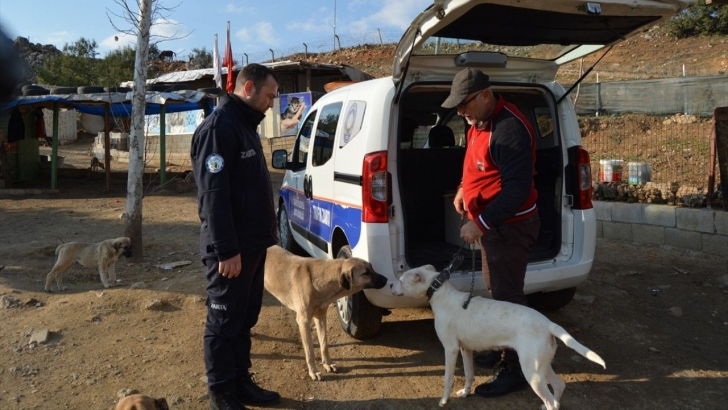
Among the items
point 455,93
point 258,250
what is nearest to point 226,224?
point 258,250

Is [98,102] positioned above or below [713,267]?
above

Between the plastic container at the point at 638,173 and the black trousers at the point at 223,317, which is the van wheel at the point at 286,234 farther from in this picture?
the plastic container at the point at 638,173

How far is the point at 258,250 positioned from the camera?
3334 mm

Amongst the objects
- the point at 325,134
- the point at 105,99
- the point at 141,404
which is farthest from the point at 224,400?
the point at 105,99

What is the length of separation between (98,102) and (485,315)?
12.6 metres

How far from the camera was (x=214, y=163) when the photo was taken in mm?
3016

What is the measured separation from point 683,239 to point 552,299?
11.3ft

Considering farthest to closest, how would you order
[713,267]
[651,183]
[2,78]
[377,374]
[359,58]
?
1. [359,58]
2. [651,183]
3. [713,267]
4. [377,374]
5. [2,78]

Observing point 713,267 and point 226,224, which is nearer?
point 226,224

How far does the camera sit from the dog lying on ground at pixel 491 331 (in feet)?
10.0

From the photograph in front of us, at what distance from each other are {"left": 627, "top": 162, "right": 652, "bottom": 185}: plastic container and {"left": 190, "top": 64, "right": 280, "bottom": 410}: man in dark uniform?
7092 millimetres

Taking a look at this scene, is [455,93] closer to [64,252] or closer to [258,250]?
[258,250]

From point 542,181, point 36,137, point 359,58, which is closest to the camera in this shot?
point 542,181

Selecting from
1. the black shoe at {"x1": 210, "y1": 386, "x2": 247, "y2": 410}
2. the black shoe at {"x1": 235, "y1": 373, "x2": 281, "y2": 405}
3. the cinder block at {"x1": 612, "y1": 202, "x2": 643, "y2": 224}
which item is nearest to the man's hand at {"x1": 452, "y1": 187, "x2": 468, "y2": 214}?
the black shoe at {"x1": 235, "y1": 373, "x2": 281, "y2": 405}
